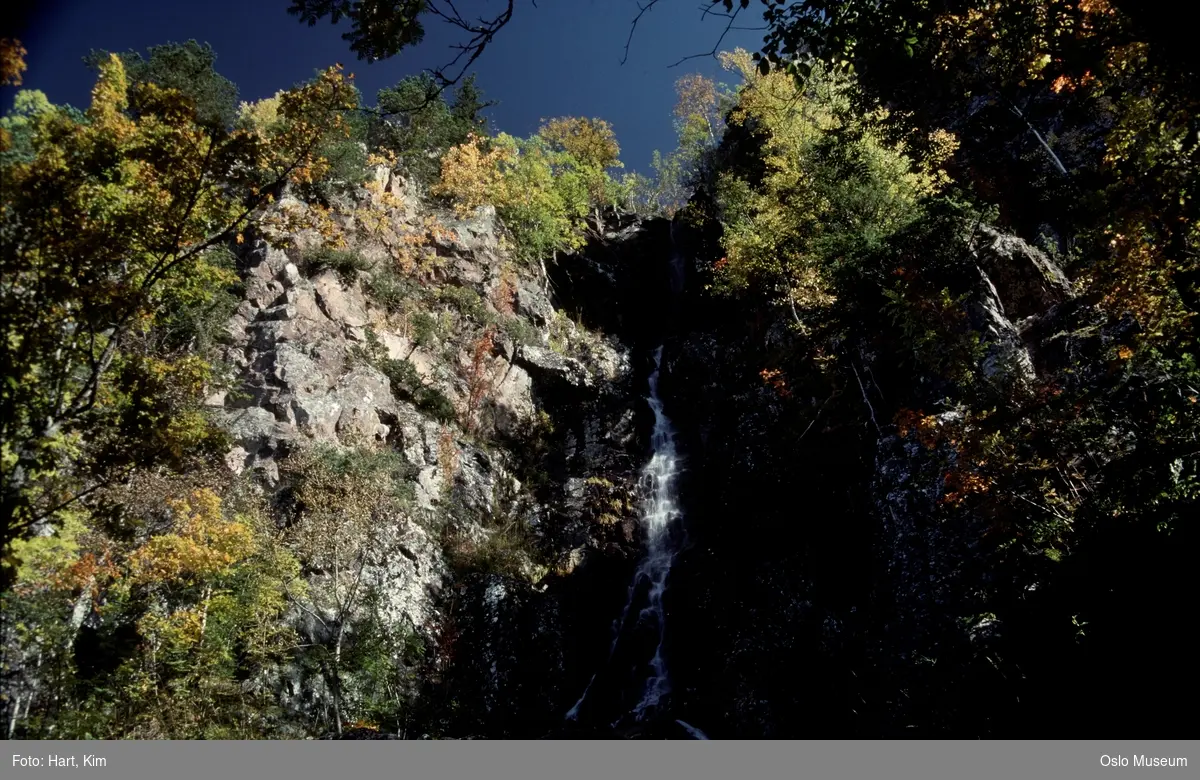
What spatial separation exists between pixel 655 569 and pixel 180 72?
13590mm

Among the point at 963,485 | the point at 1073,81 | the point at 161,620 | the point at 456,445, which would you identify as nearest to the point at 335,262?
the point at 456,445

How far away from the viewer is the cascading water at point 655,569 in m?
12.5

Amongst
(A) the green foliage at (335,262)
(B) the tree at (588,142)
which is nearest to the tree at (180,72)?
(A) the green foliage at (335,262)

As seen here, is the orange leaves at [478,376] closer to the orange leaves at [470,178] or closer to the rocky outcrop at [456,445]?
the rocky outcrop at [456,445]

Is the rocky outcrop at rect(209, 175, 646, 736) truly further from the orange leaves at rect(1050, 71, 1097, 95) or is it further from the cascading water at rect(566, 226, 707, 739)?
the orange leaves at rect(1050, 71, 1097, 95)

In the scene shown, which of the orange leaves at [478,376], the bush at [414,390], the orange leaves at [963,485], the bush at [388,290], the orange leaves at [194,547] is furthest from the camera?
the bush at [388,290]

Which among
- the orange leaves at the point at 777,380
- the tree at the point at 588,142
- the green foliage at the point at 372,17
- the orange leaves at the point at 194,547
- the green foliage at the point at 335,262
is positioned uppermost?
the tree at the point at 588,142

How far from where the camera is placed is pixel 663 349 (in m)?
22.0

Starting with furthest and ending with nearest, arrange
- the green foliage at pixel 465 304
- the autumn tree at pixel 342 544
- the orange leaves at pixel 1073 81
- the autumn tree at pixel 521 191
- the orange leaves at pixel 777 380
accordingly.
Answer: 1. the autumn tree at pixel 521 191
2. the green foliage at pixel 465 304
3. the orange leaves at pixel 777 380
4. the autumn tree at pixel 342 544
5. the orange leaves at pixel 1073 81

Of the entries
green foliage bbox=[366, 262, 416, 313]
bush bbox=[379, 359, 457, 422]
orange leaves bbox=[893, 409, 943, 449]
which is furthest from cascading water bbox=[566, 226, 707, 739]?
green foliage bbox=[366, 262, 416, 313]

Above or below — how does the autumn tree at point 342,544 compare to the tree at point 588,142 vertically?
below

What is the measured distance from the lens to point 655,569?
1504cm

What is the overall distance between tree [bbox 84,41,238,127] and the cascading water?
39.3 feet

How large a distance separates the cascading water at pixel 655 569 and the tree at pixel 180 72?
1197cm
